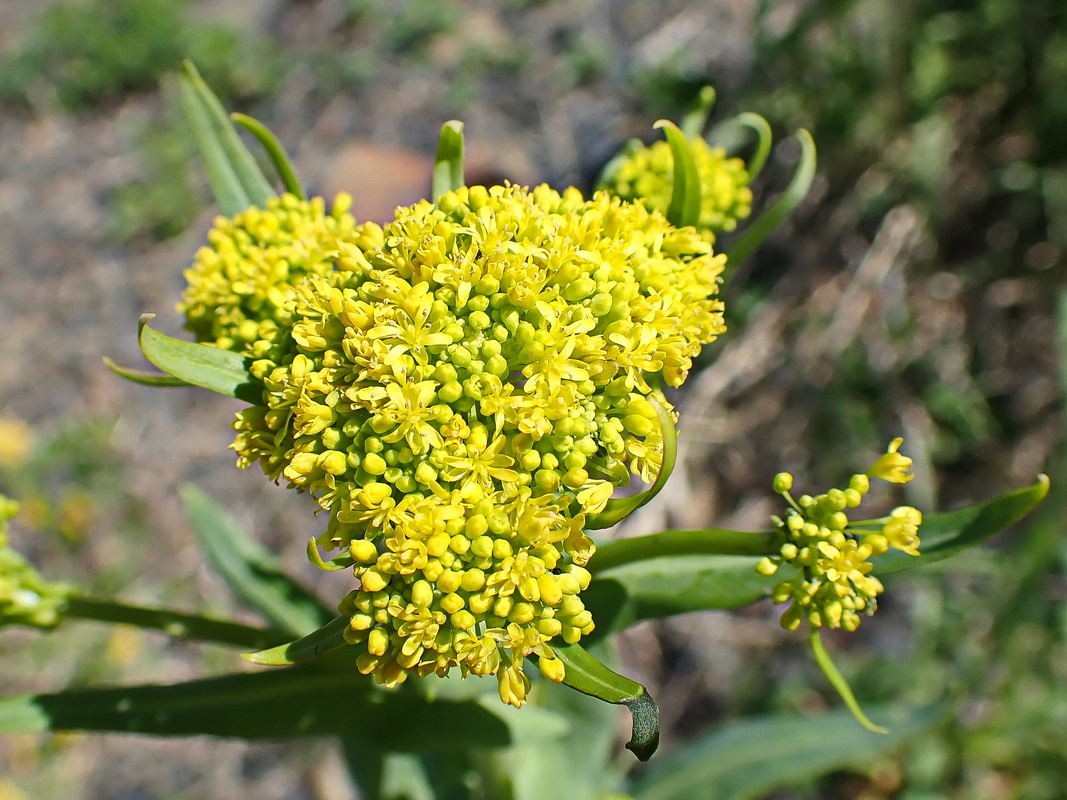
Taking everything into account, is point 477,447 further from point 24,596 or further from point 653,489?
point 24,596

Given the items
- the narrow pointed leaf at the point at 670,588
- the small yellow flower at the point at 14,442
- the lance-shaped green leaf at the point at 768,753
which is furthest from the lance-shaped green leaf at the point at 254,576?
the small yellow flower at the point at 14,442


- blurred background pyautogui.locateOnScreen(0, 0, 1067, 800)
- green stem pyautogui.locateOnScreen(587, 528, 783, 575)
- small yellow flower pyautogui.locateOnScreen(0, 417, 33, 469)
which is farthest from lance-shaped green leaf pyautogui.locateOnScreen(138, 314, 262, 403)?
small yellow flower pyautogui.locateOnScreen(0, 417, 33, 469)

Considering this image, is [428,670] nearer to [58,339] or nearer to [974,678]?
[974,678]

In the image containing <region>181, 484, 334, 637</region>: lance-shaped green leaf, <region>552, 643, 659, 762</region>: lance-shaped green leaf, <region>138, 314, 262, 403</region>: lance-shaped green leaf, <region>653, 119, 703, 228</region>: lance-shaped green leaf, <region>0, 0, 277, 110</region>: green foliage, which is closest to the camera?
<region>552, 643, 659, 762</region>: lance-shaped green leaf

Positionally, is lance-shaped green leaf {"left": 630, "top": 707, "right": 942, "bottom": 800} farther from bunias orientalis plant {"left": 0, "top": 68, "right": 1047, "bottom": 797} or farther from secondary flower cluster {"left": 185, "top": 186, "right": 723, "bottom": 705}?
secondary flower cluster {"left": 185, "top": 186, "right": 723, "bottom": 705}

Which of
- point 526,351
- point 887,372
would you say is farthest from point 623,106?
point 526,351

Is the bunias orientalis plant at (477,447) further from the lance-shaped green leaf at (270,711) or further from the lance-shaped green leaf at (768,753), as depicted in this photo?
the lance-shaped green leaf at (768,753)

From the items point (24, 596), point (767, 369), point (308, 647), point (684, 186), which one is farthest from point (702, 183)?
point (767, 369)
